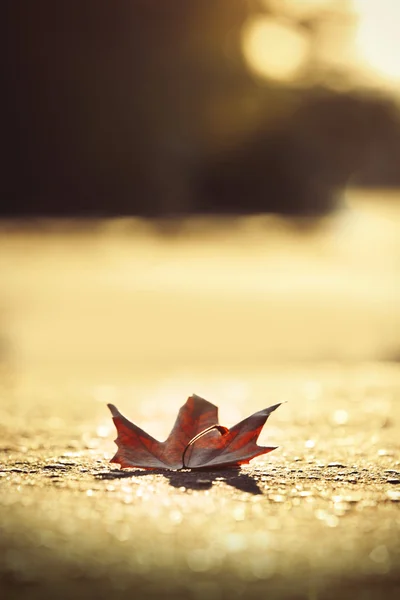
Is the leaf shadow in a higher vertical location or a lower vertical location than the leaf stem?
lower

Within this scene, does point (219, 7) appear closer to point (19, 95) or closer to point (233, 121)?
point (233, 121)

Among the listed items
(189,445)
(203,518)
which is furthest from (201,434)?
(203,518)

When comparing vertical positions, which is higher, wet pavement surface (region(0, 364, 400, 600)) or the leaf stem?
the leaf stem

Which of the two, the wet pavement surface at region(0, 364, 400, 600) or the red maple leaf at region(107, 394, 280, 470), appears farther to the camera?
the red maple leaf at region(107, 394, 280, 470)

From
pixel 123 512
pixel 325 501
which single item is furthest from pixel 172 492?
pixel 325 501

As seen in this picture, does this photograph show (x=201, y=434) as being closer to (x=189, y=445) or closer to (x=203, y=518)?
(x=189, y=445)
